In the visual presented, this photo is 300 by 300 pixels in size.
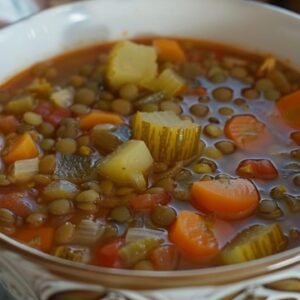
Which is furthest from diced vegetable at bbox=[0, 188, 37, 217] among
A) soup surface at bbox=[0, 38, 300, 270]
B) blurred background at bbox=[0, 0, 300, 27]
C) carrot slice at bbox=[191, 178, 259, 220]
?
blurred background at bbox=[0, 0, 300, 27]

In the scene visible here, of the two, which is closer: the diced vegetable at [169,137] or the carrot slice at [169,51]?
the diced vegetable at [169,137]

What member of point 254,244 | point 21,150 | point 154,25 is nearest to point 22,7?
point 154,25

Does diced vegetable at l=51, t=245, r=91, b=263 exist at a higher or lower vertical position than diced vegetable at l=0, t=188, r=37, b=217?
lower

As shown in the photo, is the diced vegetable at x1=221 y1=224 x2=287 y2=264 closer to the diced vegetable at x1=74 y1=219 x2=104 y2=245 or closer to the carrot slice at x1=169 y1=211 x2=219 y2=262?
the carrot slice at x1=169 y1=211 x2=219 y2=262

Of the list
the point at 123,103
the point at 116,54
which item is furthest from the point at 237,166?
the point at 116,54

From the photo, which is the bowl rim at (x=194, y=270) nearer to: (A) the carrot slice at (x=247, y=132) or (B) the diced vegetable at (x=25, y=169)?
(B) the diced vegetable at (x=25, y=169)

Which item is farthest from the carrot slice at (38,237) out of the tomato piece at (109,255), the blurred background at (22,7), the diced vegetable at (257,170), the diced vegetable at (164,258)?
the blurred background at (22,7)

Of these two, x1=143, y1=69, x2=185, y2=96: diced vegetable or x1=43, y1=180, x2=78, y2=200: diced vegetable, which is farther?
x1=143, y1=69, x2=185, y2=96: diced vegetable

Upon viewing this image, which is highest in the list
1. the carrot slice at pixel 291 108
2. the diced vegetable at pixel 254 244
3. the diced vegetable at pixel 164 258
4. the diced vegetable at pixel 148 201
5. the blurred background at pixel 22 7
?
the blurred background at pixel 22 7
